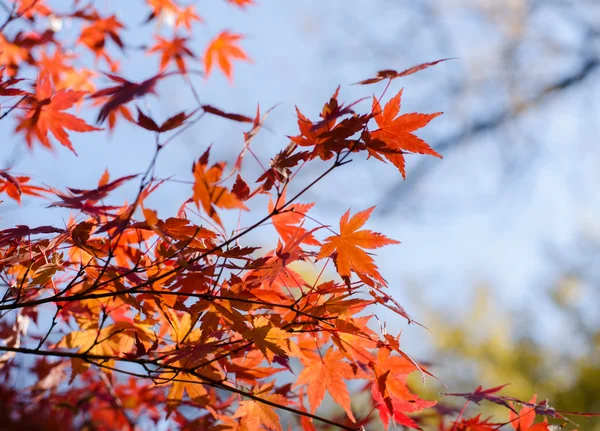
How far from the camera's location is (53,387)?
138cm

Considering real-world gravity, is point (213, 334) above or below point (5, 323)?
below

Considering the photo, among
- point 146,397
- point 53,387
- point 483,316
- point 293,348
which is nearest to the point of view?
point 293,348

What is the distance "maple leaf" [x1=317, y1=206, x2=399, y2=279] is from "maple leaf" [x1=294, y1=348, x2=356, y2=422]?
0.58 ft

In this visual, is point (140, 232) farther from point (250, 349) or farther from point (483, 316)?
→ point (483, 316)

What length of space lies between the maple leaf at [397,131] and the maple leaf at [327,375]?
325 millimetres

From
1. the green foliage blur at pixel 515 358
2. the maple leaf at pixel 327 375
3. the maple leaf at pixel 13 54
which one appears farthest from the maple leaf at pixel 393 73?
the green foliage blur at pixel 515 358

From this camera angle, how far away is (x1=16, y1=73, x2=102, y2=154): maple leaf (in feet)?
3.07

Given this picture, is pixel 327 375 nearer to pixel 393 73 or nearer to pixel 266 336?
pixel 266 336

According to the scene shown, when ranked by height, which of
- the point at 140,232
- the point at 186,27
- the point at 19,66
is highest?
the point at 186,27

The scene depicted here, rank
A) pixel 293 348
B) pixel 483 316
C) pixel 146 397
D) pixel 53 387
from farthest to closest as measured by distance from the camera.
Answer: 1. pixel 483 316
2. pixel 146 397
3. pixel 53 387
4. pixel 293 348

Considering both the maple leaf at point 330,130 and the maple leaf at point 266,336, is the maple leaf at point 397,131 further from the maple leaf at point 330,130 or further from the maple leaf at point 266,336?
the maple leaf at point 266,336

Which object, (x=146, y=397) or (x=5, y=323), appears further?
(x=146, y=397)

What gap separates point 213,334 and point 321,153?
30 centimetres

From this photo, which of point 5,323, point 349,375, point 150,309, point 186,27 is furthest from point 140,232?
point 186,27
